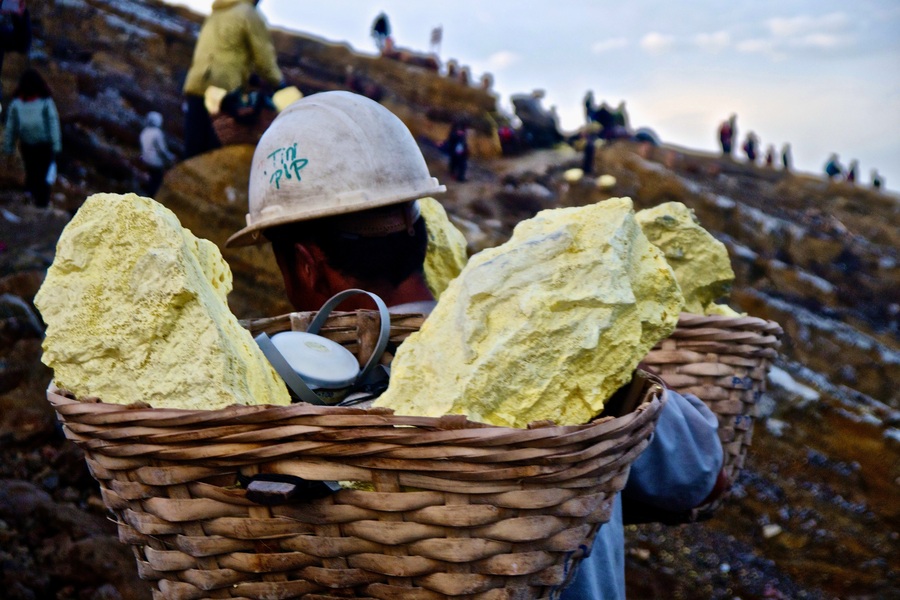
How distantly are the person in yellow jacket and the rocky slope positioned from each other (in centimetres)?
164

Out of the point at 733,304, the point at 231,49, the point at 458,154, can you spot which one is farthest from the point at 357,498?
the point at 458,154

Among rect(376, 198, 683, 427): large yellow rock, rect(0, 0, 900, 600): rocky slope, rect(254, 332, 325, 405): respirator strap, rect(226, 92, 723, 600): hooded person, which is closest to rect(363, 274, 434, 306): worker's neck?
rect(226, 92, 723, 600): hooded person

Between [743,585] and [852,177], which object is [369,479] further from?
[852,177]

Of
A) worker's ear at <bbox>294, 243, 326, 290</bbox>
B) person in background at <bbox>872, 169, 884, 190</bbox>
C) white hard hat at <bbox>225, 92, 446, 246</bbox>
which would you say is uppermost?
white hard hat at <bbox>225, 92, 446, 246</bbox>

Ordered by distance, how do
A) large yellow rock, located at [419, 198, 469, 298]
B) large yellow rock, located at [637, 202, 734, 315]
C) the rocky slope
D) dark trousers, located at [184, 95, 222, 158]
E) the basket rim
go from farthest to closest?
dark trousers, located at [184, 95, 222, 158]
the rocky slope
large yellow rock, located at [419, 198, 469, 298]
large yellow rock, located at [637, 202, 734, 315]
the basket rim

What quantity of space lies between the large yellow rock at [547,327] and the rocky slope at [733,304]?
2486mm

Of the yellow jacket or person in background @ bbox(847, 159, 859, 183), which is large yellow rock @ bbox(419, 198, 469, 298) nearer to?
the yellow jacket

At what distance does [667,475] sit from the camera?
1.85 m

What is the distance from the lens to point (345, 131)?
2314 millimetres

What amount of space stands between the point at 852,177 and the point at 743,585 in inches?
979

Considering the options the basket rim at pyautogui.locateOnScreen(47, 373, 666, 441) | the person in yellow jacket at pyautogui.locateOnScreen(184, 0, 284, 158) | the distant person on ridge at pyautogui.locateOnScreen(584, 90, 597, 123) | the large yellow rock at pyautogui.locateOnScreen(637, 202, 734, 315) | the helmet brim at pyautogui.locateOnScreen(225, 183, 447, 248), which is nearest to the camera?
the basket rim at pyautogui.locateOnScreen(47, 373, 666, 441)

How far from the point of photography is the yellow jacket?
7.64 metres

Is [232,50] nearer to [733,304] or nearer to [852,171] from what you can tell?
[733,304]

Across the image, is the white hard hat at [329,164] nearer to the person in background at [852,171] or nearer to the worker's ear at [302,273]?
the worker's ear at [302,273]
